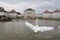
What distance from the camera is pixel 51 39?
51.3 ft

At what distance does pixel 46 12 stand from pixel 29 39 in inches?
4901

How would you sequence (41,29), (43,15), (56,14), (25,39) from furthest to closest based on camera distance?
(43,15), (56,14), (41,29), (25,39)

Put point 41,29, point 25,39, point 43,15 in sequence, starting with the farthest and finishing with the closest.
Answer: point 43,15
point 41,29
point 25,39

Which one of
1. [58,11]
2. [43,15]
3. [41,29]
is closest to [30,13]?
[43,15]

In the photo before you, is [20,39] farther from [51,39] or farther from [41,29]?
[41,29]

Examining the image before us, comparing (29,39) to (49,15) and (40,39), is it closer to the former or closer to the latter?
(40,39)

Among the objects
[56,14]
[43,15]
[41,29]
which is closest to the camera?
[41,29]

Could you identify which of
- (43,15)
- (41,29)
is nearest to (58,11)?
A: (43,15)

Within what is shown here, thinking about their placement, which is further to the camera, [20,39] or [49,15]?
[49,15]

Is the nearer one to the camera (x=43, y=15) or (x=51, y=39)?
(x=51, y=39)

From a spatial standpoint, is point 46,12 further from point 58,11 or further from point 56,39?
point 56,39

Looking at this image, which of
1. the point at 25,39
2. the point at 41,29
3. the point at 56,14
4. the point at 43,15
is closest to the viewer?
the point at 25,39

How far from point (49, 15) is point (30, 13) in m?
18.2

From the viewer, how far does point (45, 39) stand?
15578 mm
